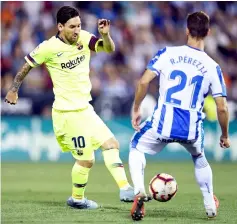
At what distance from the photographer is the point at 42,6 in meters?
20.3

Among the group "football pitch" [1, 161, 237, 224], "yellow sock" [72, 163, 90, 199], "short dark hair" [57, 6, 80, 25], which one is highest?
"short dark hair" [57, 6, 80, 25]

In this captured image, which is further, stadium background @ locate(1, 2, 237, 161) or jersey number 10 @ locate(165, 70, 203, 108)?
stadium background @ locate(1, 2, 237, 161)

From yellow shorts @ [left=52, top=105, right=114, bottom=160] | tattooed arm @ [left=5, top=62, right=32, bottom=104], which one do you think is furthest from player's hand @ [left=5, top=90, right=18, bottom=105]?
yellow shorts @ [left=52, top=105, right=114, bottom=160]

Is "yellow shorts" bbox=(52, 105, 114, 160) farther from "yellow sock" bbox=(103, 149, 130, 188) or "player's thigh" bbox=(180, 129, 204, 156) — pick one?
"player's thigh" bbox=(180, 129, 204, 156)

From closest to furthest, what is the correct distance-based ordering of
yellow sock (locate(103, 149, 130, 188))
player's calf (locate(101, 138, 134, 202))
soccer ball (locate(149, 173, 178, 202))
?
1. soccer ball (locate(149, 173, 178, 202))
2. player's calf (locate(101, 138, 134, 202))
3. yellow sock (locate(103, 149, 130, 188))

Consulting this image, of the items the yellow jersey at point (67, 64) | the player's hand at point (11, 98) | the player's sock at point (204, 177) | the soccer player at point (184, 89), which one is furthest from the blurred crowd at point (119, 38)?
the soccer player at point (184, 89)

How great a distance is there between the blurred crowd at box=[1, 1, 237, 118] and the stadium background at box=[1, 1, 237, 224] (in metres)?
0.02

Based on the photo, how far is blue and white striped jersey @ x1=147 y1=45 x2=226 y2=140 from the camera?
8117 millimetres

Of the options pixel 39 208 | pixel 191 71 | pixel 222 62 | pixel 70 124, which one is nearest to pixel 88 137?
pixel 70 124

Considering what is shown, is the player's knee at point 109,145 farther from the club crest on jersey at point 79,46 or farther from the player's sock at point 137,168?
the club crest on jersey at point 79,46

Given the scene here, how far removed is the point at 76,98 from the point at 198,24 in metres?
1.91

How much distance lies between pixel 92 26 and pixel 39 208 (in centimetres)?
1124

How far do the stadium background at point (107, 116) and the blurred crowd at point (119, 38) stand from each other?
2 cm

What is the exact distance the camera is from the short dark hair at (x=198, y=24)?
8.07 meters
